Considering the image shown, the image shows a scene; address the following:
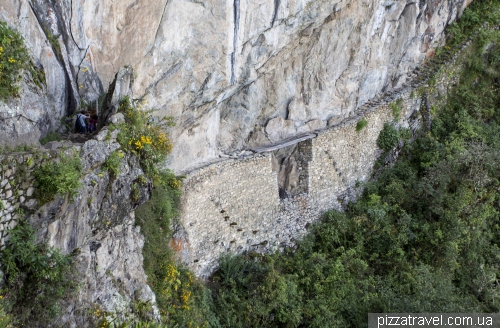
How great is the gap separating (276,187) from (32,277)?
21.5 feet

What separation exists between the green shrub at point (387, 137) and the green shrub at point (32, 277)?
1013 cm

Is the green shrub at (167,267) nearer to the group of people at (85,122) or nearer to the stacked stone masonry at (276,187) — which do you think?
the stacked stone masonry at (276,187)

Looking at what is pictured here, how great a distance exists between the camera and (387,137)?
13.3m

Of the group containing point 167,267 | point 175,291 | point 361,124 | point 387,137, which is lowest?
point 175,291

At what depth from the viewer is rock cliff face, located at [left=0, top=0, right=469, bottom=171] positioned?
7.05 m

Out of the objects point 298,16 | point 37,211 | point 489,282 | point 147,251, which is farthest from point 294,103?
point 37,211

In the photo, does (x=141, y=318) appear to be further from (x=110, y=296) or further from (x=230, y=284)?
(x=230, y=284)

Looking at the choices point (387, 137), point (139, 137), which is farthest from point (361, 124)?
point (139, 137)

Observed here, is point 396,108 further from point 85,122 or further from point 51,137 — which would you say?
point 51,137

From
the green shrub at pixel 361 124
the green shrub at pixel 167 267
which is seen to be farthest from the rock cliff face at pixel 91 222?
the green shrub at pixel 361 124

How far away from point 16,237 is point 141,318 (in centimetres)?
A: 249

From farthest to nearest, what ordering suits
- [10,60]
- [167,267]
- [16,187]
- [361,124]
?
1. [361,124]
2. [167,267]
3. [10,60]
4. [16,187]

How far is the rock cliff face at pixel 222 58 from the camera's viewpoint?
23.1ft

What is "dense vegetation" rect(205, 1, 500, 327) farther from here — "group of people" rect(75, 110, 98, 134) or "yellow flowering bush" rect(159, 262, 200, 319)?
"group of people" rect(75, 110, 98, 134)
